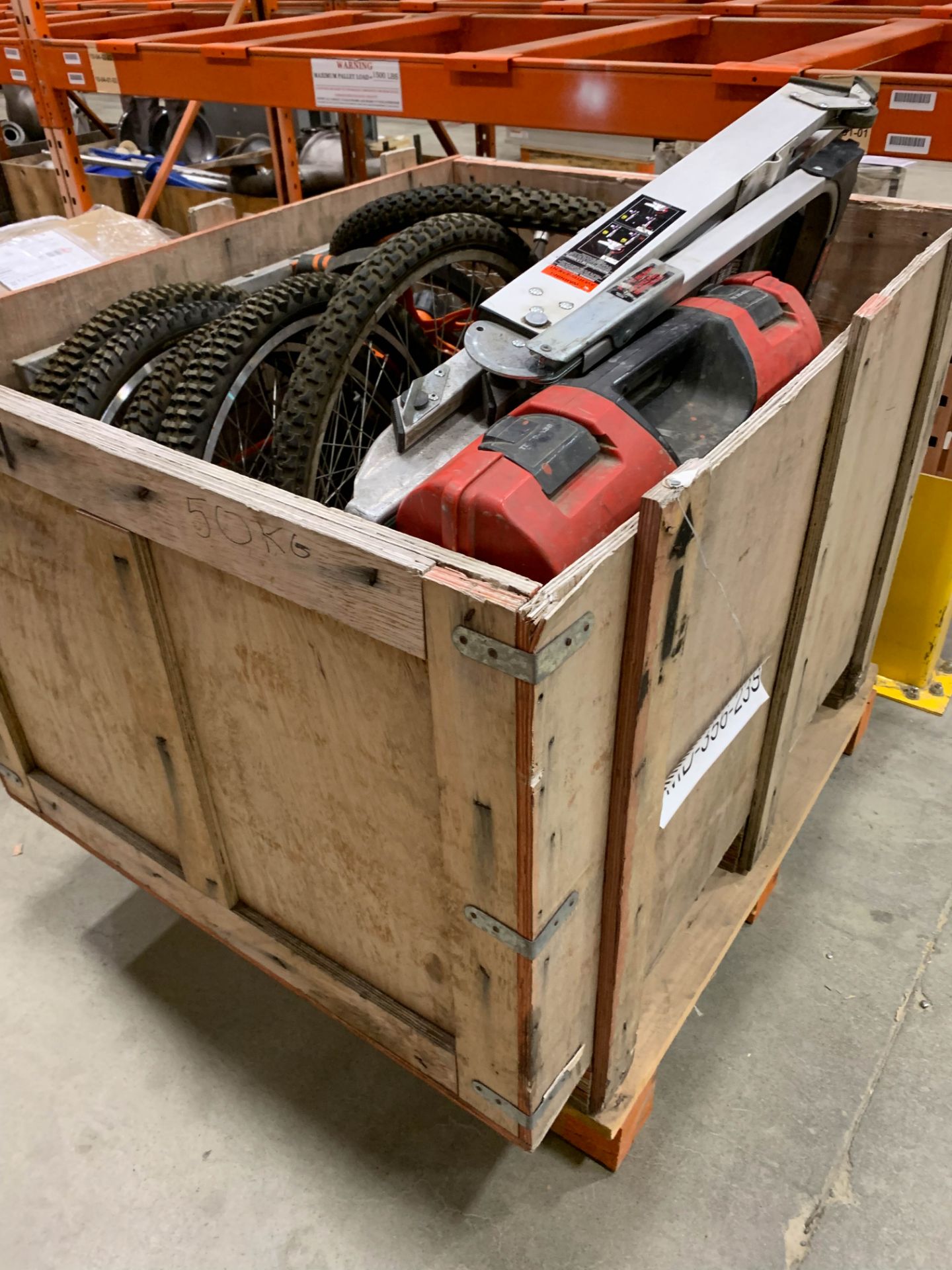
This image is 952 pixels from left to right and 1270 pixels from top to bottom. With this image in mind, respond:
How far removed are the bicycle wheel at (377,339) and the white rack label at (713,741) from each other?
60cm

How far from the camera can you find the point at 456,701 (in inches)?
31.2

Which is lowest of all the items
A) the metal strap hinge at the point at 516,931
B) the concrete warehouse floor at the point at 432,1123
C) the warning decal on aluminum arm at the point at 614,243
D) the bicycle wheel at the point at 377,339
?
the concrete warehouse floor at the point at 432,1123

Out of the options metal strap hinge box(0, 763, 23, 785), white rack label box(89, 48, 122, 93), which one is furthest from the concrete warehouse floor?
white rack label box(89, 48, 122, 93)

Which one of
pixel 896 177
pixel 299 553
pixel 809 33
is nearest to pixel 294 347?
pixel 299 553

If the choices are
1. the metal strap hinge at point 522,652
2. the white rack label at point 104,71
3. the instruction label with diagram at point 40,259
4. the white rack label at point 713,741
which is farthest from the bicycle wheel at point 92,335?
the white rack label at point 104,71

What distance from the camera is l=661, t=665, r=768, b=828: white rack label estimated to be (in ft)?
3.71

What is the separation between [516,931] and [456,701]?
266 mm

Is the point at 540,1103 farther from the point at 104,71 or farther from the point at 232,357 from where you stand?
the point at 104,71

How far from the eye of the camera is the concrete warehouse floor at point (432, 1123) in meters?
1.34

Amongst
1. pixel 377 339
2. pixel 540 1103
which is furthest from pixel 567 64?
pixel 540 1103

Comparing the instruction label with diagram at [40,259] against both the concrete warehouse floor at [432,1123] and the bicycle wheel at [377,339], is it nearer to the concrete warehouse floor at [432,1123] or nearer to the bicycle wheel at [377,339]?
the bicycle wheel at [377,339]

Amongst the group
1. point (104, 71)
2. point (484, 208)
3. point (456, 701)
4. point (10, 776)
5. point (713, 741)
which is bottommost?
point (10, 776)

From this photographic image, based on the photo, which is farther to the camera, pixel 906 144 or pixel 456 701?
pixel 906 144

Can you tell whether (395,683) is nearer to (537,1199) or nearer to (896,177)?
(537,1199)
